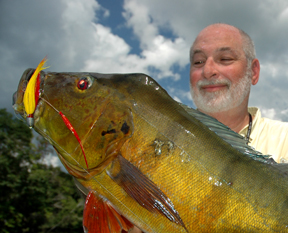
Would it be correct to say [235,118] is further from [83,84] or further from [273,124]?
[83,84]

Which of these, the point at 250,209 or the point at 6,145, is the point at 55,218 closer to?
the point at 6,145

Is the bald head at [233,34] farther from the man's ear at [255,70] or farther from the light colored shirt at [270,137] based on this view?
the light colored shirt at [270,137]

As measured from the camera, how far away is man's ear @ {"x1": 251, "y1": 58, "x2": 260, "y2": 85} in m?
3.74

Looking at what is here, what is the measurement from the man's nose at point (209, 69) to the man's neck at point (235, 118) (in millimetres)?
631

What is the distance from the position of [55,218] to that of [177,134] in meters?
37.6

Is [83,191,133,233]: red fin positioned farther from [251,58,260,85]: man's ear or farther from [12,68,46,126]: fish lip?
[251,58,260,85]: man's ear

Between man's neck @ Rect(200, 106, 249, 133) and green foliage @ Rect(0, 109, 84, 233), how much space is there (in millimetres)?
24294

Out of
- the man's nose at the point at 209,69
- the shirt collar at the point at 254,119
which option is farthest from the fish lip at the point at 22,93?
the shirt collar at the point at 254,119

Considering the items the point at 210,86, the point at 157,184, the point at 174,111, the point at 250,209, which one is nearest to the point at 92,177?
the point at 157,184

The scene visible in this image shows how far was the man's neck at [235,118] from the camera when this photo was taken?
346cm

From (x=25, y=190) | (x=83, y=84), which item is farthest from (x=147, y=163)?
(x=25, y=190)

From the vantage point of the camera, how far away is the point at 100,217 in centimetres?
159


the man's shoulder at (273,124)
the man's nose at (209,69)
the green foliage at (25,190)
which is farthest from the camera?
the green foliage at (25,190)

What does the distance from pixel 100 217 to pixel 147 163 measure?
53 centimetres
